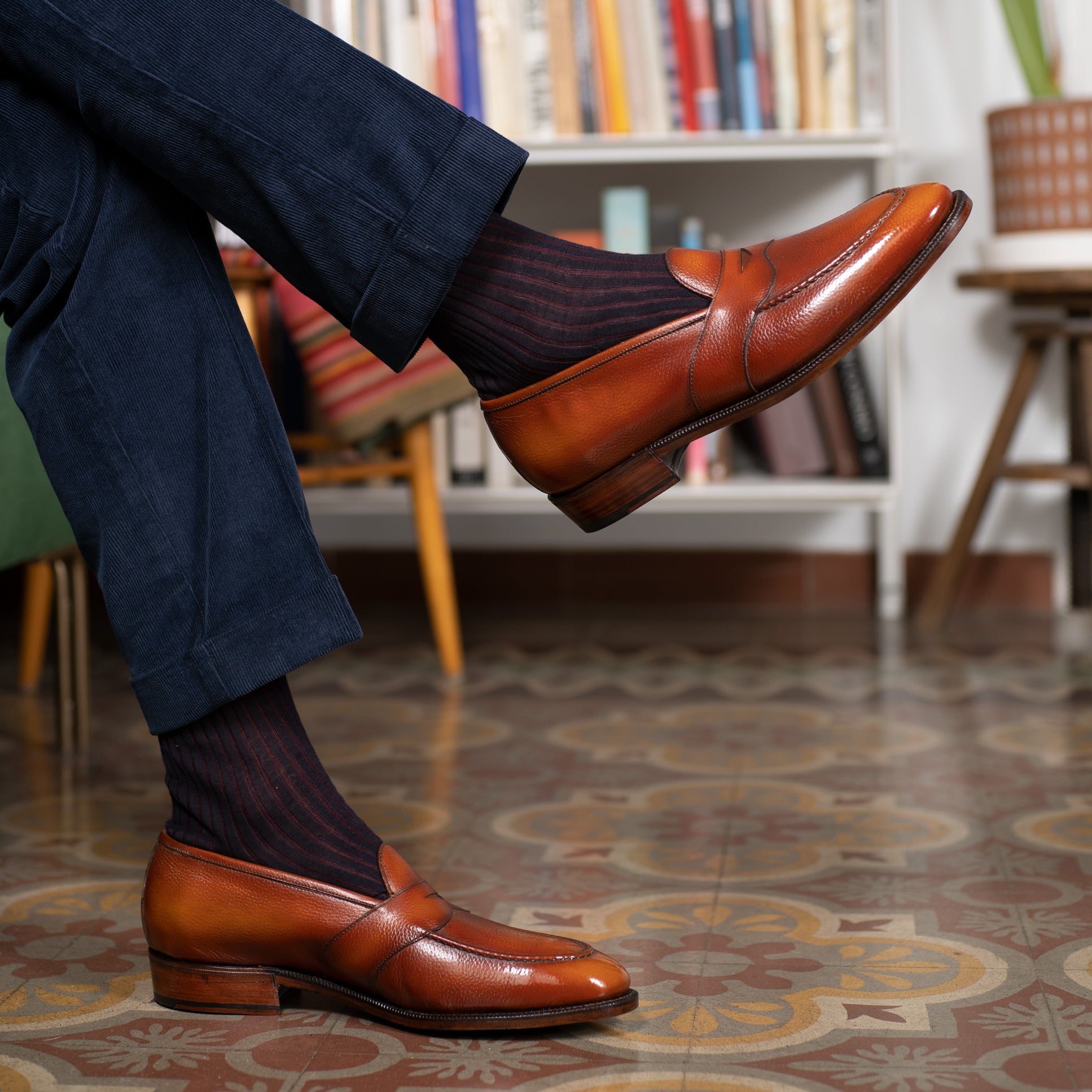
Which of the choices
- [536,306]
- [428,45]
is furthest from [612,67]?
[536,306]

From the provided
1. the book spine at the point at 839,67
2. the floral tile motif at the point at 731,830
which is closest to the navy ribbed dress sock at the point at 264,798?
the floral tile motif at the point at 731,830

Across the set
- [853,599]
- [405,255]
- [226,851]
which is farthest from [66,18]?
[853,599]

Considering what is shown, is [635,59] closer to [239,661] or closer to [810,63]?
[810,63]

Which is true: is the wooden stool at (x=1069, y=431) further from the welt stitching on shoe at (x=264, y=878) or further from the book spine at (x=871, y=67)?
the welt stitching on shoe at (x=264, y=878)

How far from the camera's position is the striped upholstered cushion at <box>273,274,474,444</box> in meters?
1.61

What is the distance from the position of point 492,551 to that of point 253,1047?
1.55 meters

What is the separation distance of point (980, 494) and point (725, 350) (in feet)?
4.30

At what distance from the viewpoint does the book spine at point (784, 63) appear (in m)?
1.80

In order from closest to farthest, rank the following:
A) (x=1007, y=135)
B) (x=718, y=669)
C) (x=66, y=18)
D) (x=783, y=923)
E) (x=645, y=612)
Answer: (x=66, y=18) → (x=783, y=923) → (x=718, y=669) → (x=1007, y=135) → (x=645, y=612)

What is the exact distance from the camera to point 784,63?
1819 millimetres

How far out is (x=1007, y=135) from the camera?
1.79 m

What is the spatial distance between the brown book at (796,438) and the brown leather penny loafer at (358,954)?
1.36 meters

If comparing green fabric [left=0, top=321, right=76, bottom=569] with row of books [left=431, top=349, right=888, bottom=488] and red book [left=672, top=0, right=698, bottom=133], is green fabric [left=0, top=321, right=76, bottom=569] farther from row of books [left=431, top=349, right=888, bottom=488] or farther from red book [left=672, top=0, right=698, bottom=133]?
red book [left=672, top=0, right=698, bottom=133]

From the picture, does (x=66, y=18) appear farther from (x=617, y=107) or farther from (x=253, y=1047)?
(x=617, y=107)
